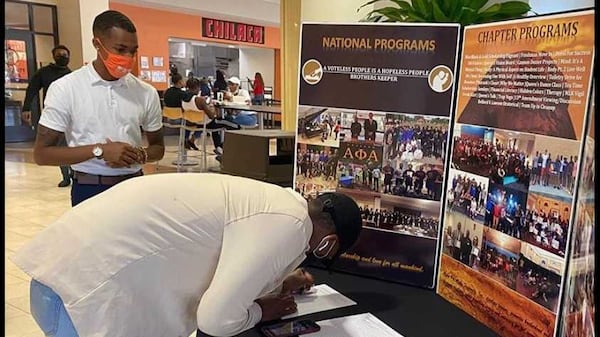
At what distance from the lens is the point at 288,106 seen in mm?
3928

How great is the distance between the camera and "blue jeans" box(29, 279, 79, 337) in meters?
1.13

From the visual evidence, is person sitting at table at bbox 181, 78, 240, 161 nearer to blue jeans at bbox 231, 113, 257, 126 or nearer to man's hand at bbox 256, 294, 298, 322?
blue jeans at bbox 231, 113, 257, 126

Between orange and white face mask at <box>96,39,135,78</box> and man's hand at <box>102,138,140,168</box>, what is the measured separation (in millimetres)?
282

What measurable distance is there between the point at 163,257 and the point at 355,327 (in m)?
0.51

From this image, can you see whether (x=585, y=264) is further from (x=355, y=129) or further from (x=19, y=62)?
(x=19, y=62)

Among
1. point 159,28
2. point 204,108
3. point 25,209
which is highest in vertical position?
point 159,28

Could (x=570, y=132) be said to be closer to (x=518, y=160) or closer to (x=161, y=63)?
(x=518, y=160)

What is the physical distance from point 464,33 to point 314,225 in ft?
2.25

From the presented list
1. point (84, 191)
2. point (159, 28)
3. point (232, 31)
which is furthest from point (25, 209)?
point (232, 31)

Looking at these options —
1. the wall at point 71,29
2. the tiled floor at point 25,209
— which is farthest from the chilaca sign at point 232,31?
the tiled floor at point 25,209

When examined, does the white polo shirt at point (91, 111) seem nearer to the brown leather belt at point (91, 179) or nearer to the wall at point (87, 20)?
the brown leather belt at point (91, 179)

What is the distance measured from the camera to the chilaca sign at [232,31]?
11.9m

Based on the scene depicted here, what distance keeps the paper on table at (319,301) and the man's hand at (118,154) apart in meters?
0.84

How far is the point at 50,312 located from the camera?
1.15 metres
